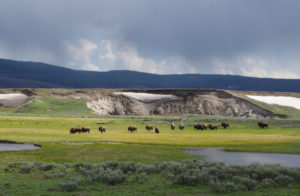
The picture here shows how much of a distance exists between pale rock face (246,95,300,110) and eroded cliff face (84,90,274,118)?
12644 millimetres

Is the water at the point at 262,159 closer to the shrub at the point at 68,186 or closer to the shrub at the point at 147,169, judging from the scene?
the shrub at the point at 147,169

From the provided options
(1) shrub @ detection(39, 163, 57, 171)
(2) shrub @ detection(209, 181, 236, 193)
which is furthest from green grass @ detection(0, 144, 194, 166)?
(2) shrub @ detection(209, 181, 236, 193)

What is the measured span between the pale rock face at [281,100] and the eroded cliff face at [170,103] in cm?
1264

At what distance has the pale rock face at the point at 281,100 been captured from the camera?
433 feet

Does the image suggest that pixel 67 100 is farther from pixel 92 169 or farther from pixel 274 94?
pixel 92 169

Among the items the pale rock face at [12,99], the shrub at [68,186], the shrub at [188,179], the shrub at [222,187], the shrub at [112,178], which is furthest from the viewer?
the pale rock face at [12,99]

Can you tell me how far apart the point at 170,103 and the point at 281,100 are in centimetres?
3786

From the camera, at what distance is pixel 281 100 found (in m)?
136

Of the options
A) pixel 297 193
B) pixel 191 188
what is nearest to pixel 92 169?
pixel 191 188

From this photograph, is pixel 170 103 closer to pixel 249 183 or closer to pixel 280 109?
pixel 280 109

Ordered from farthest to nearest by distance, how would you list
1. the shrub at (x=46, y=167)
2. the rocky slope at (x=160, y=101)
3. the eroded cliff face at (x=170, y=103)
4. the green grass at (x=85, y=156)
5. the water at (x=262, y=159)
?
the rocky slope at (x=160, y=101) < the eroded cliff face at (x=170, y=103) < the water at (x=262, y=159) < the green grass at (x=85, y=156) < the shrub at (x=46, y=167)

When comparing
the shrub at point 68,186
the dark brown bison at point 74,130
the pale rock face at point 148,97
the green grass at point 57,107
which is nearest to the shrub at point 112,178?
the shrub at point 68,186

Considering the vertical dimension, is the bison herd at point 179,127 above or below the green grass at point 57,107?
below

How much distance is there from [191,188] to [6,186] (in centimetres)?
823
